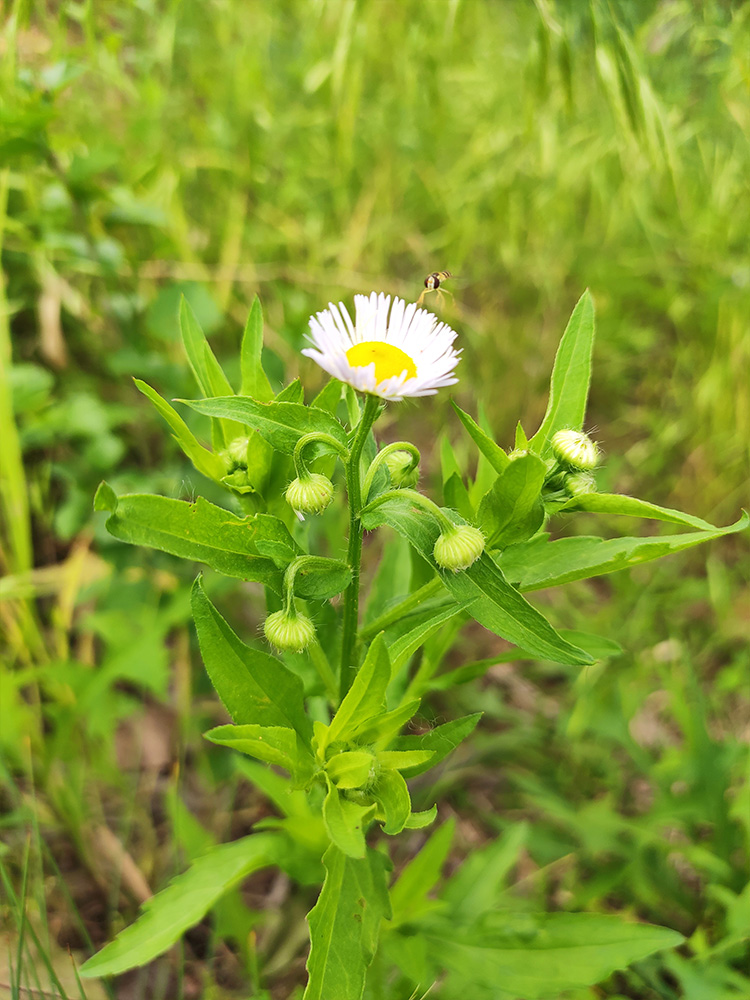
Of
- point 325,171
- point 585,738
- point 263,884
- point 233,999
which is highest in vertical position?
point 325,171

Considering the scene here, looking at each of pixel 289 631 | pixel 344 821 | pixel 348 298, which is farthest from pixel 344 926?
pixel 348 298

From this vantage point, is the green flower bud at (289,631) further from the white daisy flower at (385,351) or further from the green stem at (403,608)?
the white daisy flower at (385,351)

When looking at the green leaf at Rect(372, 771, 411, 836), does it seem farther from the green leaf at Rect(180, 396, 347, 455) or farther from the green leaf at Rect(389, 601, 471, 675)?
the green leaf at Rect(180, 396, 347, 455)

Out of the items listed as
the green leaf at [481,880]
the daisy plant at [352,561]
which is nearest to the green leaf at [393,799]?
the daisy plant at [352,561]

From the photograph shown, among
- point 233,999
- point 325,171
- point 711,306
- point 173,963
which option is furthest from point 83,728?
point 711,306

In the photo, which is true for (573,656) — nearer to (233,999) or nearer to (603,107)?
(233,999)
